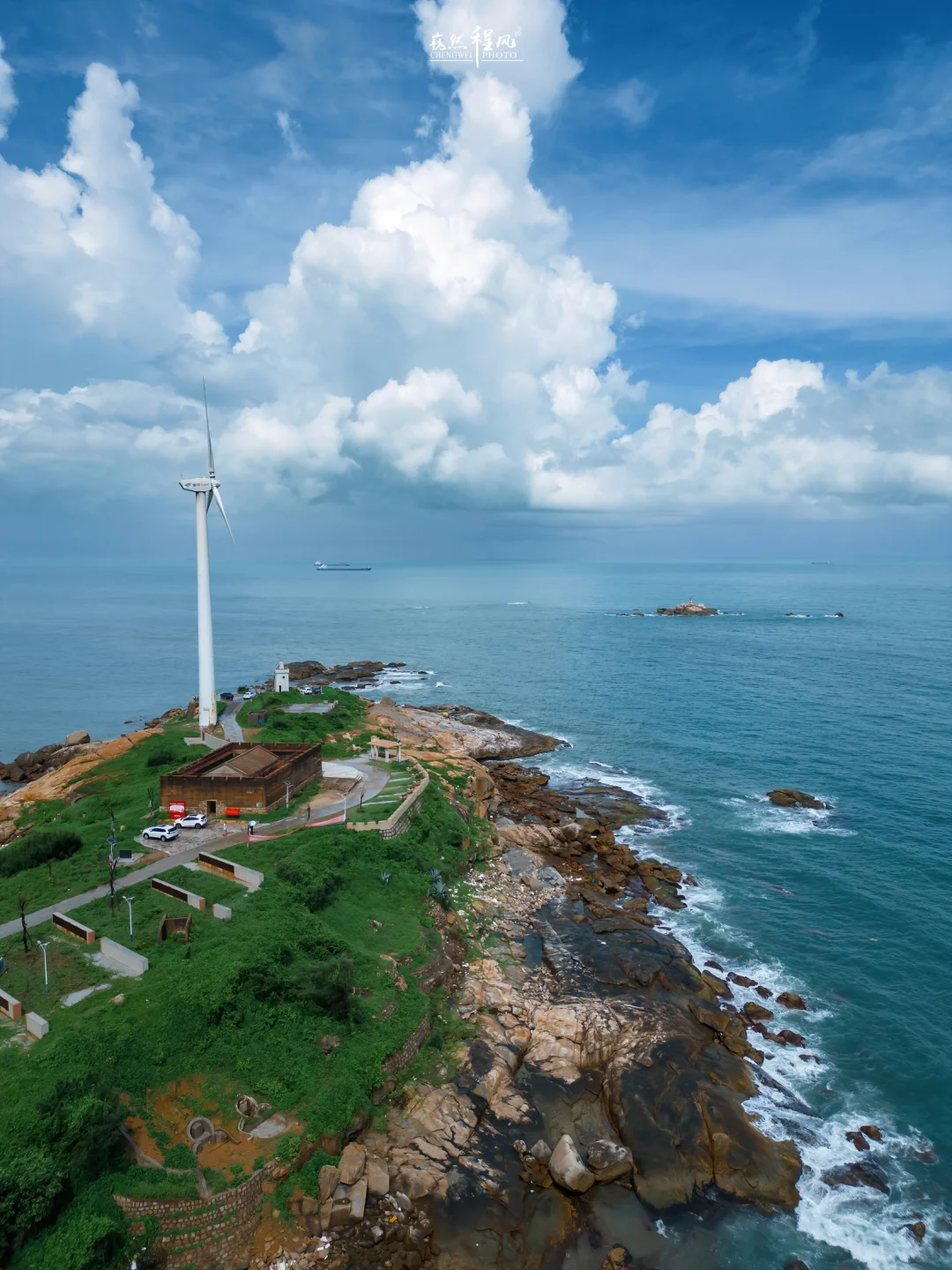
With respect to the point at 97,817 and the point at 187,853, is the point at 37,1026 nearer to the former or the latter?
the point at 187,853

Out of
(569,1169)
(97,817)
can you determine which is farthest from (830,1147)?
(97,817)

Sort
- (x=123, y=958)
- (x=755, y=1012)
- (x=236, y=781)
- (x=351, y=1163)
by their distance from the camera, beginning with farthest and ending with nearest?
1. (x=236, y=781)
2. (x=755, y=1012)
3. (x=123, y=958)
4. (x=351, y=1163)

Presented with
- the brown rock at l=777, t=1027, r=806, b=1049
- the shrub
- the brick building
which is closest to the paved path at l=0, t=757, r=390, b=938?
the brick building

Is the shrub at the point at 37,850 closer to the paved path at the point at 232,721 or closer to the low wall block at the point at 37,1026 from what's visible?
the low wall block at the point at 37,1026

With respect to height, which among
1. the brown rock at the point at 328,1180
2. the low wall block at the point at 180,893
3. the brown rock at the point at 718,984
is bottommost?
the brown rock at the point at 718,984

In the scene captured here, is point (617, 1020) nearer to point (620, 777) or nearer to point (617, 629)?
point (620, 777)

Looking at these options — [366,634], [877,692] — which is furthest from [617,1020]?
[366,634]

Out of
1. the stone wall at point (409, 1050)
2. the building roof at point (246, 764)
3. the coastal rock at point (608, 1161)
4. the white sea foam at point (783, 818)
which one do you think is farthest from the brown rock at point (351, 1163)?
the white sea foam at point (783, 818)
